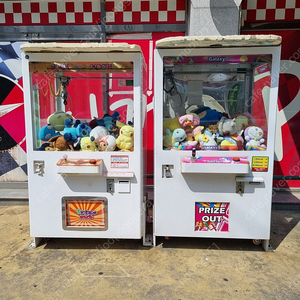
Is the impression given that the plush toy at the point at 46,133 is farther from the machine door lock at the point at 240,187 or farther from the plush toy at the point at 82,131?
the machine door lock at the point at 240,187

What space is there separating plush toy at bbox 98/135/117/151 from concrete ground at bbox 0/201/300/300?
0.98m

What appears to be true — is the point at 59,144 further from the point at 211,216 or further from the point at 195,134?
the point at 211,216

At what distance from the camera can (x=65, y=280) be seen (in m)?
2.22

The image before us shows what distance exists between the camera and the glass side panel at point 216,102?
2.56m

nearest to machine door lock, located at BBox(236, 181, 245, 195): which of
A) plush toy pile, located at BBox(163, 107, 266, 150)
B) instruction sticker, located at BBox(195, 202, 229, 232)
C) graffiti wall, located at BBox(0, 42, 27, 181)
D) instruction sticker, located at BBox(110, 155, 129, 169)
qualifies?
instruction sticker, located at BBox(195, 202, 229, 232)

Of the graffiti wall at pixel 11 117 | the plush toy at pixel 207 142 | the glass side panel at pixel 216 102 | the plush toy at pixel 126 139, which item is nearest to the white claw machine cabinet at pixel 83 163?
the plush toy at pixel 126 139

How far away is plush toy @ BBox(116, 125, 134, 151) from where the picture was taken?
8.55 feet

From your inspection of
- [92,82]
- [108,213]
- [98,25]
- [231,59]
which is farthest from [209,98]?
[98,25]

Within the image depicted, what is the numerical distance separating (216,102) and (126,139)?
104cm

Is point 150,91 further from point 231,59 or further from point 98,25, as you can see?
point 231,59

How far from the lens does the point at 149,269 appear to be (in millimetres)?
2375

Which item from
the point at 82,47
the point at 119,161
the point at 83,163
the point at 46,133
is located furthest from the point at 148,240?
the point at 82,47

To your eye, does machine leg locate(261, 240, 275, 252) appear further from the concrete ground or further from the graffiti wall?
the graffiti wall

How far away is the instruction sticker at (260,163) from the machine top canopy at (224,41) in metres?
0.98
